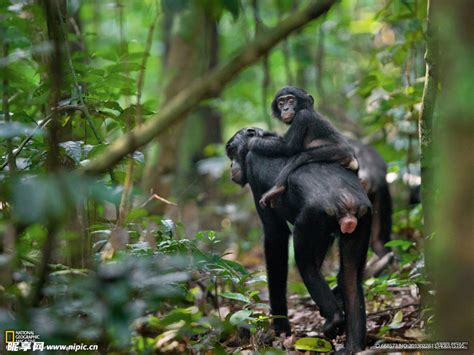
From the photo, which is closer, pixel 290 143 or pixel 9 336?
pixel 9 336

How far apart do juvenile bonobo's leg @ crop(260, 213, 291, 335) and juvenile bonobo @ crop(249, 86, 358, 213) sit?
0.38 meters

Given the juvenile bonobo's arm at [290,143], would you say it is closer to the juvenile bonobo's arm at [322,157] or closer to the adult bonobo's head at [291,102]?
the juvenile bonobo's arm at [322,157]

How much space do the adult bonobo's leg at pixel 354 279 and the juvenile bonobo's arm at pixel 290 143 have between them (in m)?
0.94

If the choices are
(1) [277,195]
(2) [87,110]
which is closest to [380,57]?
(1) [277,195]

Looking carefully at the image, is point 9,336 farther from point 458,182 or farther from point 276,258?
point 276,258

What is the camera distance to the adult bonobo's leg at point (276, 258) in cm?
543

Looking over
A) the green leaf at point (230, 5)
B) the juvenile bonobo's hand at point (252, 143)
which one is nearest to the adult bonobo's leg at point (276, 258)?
the juvenile bonobo's hand at point (252, 143)

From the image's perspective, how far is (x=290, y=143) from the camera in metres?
5.45

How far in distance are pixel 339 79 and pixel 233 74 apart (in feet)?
40.1

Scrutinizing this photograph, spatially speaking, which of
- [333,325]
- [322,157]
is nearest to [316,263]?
[333,325]

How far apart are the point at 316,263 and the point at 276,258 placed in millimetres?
714

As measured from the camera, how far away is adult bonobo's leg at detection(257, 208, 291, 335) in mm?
5434

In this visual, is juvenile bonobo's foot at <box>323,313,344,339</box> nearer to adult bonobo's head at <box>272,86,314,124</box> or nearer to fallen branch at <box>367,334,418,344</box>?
fallen branch at <box>367,334,418,344</box>

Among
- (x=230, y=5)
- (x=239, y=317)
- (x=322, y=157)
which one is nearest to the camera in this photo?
(x=230, y=5)
